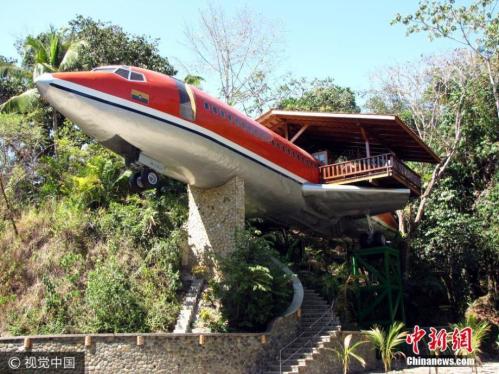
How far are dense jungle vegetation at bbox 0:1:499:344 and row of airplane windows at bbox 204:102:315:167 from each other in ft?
12.6

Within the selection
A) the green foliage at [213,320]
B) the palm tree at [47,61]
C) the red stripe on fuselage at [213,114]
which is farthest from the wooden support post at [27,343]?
the palm tree at [47,61]

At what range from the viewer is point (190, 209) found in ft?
70.7

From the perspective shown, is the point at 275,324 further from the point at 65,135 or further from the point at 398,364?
the point at 65,135

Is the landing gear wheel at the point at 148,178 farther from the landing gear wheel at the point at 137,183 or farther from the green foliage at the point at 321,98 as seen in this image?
the green foliage at the point at 321,98

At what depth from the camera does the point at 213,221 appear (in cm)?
2073

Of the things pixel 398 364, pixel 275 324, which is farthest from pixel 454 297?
pixel 275 324

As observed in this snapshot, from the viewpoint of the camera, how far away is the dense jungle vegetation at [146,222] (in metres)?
17.7

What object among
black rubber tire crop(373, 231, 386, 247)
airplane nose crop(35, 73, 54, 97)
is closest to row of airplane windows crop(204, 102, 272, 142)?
airplane nose crop(35, 73, 54, 97)

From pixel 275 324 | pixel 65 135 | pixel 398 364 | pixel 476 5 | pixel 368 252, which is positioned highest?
pixel 476 5

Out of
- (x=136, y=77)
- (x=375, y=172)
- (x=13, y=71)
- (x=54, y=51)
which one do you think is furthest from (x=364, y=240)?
(x=13, y=71)

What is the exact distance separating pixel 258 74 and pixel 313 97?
277 inches

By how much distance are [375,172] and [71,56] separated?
17666 millimetres

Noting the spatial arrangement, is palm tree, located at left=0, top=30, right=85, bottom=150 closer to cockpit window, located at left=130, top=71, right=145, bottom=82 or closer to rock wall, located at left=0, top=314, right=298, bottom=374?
cockpit window, located at left=130, top=71, right=145, bottom=82

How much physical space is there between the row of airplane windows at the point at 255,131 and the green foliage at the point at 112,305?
20.7ft
